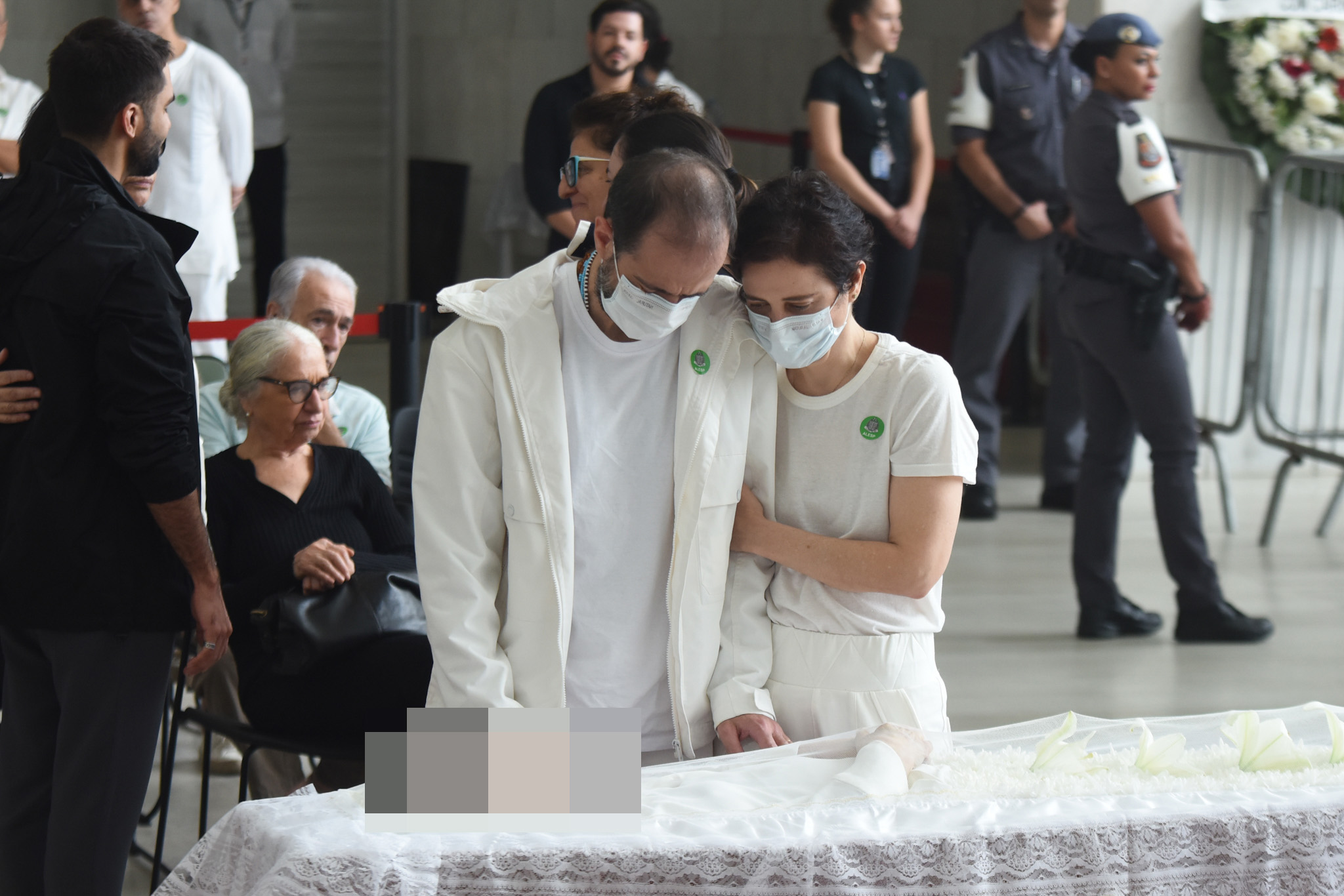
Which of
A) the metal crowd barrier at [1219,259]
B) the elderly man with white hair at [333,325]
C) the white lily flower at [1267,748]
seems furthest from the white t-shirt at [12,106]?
the metal crowd barrier at [1219,259]

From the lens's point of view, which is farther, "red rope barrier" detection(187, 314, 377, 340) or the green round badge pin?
"red rope barrier" detection(187, 314, 377, 340)

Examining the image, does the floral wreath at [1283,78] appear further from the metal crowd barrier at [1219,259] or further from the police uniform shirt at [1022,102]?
the police uniform shirt at [1022,102]

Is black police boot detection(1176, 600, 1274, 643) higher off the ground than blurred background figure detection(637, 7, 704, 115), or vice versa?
blurred background figure detection(637, 7, 704, 115)

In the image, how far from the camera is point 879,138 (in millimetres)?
5695

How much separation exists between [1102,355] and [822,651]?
2.68 metres

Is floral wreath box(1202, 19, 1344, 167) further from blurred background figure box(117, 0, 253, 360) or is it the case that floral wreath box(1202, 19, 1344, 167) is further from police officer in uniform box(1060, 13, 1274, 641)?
blurred background figure box(117, 0, 253, 360)

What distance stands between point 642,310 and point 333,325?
2020 mm

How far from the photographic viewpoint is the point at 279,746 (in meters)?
2.46

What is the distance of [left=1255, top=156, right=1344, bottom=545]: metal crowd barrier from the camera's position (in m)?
6.35

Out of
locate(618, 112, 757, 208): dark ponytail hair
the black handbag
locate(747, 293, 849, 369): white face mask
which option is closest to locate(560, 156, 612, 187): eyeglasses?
locate(618, 112, 757, 208): dark ponytail hair

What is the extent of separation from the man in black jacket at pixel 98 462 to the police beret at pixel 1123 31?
2956 mm

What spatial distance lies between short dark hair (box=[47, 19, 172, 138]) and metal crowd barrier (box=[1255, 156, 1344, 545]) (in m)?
5.05

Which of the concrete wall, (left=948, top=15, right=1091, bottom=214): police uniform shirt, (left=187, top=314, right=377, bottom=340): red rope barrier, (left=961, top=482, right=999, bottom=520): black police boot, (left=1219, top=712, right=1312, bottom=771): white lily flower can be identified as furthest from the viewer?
the concrete wall

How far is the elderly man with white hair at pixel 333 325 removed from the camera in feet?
11.4
